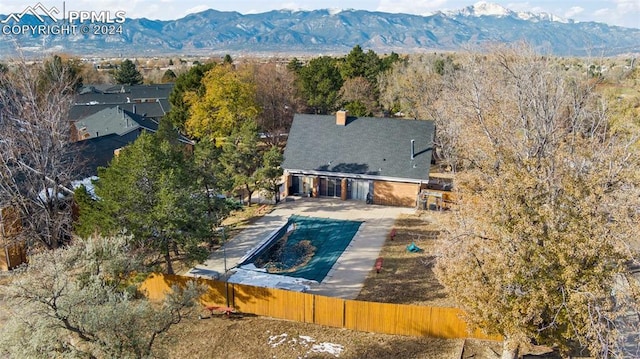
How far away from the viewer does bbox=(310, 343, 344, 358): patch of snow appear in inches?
639

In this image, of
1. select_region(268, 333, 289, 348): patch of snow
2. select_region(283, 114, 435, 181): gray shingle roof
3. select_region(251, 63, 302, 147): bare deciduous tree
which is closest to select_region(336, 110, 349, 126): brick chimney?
select_region(283, 114, 435, 181): gray shingle roof

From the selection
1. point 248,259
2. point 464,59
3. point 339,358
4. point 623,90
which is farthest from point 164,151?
point 623,90

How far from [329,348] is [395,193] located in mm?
18220

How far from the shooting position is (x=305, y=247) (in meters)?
26.7

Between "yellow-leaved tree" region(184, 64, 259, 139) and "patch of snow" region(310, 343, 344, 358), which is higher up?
"yellow-leaved tree" region(184, 64, 259, 139)

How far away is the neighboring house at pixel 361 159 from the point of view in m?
33.0

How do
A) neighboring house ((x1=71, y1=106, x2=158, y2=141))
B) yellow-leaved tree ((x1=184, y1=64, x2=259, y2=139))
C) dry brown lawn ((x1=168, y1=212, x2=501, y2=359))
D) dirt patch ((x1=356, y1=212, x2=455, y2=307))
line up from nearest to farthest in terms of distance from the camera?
dry brown lawn ((x1=168, y1=212, x2=501, y2=359)), dirt patch ((x1=356, y1=212, x2=455, y2=307)), yellow-leaved tree ((x1=184, y1=64, x2=259, y2=139)), neighboring house ((x1=71, y1=106, x2=158, y2=141))

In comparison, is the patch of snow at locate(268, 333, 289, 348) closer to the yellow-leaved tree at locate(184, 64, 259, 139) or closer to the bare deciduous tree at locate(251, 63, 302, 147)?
the yellow-leaved tree at locate(184, 64, 259, 139)

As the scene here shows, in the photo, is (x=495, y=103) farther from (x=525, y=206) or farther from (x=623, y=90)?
(x=623, y=90)

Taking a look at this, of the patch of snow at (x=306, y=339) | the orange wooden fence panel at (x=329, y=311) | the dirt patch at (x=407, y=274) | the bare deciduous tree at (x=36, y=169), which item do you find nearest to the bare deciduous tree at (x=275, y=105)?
the dirt patch at (x=407, y=274)

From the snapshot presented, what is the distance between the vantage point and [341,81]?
59.9m

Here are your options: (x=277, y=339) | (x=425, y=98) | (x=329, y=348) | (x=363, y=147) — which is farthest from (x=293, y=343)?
(x=425, y=98)

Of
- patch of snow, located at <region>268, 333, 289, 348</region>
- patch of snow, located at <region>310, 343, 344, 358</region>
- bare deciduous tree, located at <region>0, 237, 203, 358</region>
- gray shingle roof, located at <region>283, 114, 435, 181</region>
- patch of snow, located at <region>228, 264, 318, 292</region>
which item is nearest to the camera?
bare deciduous tree, located at <region>0, 237, 203, 358</region>

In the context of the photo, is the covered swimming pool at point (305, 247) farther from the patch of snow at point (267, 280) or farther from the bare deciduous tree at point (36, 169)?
the bare deciduous tree at point (36, 169)
